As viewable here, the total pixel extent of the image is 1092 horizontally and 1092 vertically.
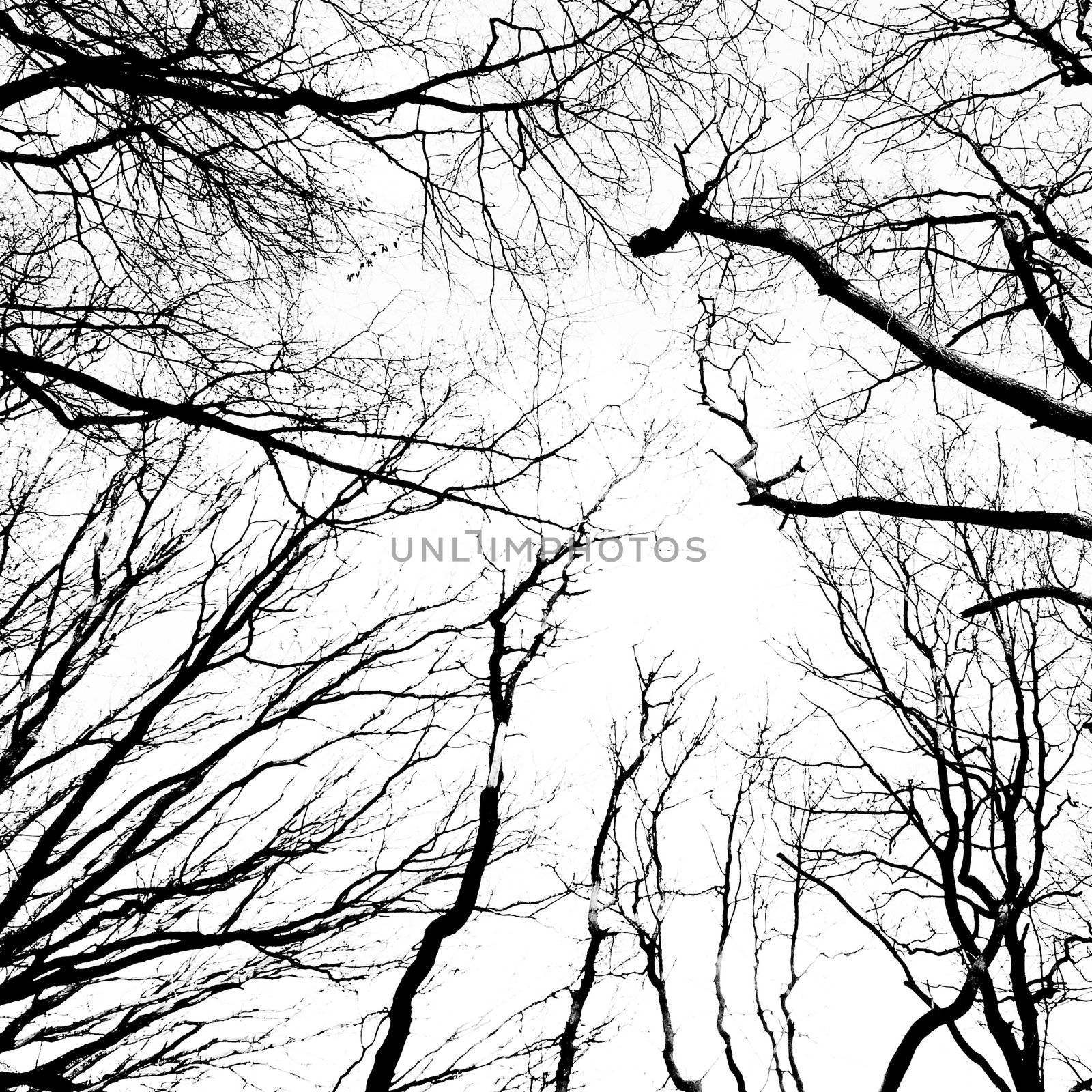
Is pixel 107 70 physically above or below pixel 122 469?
below

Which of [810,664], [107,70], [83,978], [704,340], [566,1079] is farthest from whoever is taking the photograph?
[810,664]

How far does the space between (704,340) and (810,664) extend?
4.32 m

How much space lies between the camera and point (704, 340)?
493 cm

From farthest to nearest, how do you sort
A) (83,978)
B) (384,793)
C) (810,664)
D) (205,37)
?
(810,664), (384,793), (83,978), (205,37)

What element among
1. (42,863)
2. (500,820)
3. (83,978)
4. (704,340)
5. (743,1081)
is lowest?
(743,1081)

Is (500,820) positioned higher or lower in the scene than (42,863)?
higher

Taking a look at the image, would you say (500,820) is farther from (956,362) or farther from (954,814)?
(956,362)

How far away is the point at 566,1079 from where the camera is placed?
7352 millimetres

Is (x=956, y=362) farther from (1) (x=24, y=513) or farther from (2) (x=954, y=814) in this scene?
(1) (x=24, y=513)

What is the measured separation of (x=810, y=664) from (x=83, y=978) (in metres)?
6.39

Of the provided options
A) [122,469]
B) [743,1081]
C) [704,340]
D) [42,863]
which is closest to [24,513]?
[122,469]

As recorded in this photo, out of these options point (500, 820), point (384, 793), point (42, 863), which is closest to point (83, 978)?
point (42, 863)

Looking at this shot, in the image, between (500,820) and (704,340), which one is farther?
(500,820)

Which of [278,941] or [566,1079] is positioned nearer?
[278,941]
